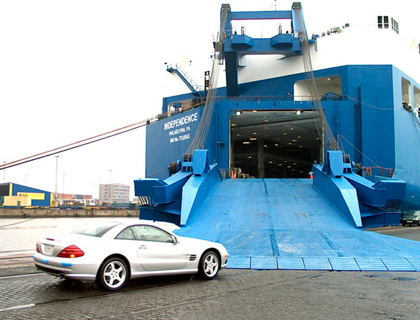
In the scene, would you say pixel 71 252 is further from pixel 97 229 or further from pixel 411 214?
pixel 411 214

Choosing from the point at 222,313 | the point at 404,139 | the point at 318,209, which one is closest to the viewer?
the point at 222,313

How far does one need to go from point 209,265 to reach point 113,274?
2274 mm

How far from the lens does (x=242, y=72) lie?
119 feet

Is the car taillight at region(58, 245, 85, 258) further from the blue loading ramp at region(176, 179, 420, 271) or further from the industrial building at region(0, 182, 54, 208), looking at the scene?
the industrial building at region(0, 182, 54, 208)

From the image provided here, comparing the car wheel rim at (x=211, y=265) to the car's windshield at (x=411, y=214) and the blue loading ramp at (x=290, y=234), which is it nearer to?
the blue loading ramp at (x=290, y=234)

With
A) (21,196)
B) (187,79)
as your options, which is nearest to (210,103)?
(187,79)

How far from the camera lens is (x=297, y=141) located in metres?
46.0

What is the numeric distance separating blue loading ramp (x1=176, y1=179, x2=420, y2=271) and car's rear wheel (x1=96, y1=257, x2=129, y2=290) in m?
3.82

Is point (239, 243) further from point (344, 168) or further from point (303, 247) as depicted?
point (344, 168)

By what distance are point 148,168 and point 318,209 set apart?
21.7 m

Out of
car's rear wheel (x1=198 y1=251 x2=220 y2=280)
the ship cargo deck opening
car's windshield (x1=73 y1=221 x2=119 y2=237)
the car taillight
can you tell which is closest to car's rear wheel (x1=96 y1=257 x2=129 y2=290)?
the car taillight

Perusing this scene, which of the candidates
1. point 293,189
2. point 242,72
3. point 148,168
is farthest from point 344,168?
Result: point 148,168

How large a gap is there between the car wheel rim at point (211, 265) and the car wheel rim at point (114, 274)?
194 centimetres

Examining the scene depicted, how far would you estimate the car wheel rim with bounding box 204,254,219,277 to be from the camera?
377 inches
